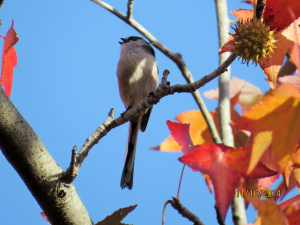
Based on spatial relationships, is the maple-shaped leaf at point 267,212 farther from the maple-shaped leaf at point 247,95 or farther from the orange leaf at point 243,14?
the maple-shaped leaf at point 247,95

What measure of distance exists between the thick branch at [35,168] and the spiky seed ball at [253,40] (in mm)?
622

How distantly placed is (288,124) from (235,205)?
2.63 ft

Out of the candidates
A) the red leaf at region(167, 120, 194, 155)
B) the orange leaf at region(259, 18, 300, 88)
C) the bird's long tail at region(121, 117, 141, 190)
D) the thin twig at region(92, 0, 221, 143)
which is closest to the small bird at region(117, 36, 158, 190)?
the bird's long tail at region(121, 117, 141, 190)

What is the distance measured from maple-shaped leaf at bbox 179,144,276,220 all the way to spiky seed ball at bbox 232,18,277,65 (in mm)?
245

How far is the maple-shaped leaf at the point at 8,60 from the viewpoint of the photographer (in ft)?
2.89

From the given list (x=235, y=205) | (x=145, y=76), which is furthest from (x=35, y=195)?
(x=145, y=76)

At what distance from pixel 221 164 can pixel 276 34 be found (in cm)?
38

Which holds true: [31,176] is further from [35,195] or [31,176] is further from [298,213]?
[298,213]

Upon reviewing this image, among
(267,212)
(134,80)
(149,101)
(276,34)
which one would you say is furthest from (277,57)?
(134,80)

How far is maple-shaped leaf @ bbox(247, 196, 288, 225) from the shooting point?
23.9 inches

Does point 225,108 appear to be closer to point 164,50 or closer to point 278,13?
point 164,50

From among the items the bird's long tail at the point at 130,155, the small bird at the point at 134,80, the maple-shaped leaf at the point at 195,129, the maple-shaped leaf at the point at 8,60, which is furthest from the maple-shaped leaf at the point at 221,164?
the small bird at the point at 134,80

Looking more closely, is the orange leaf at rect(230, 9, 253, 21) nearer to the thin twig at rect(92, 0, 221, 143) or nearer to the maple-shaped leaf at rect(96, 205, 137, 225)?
the maple-shaped leaf at rect(96, 205, 137, 225)

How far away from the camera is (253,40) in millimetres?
747
